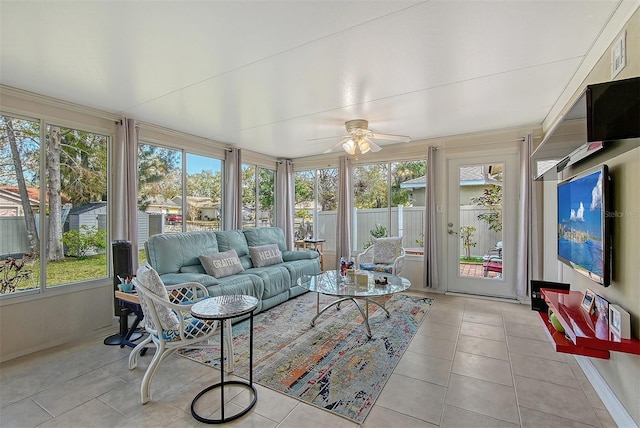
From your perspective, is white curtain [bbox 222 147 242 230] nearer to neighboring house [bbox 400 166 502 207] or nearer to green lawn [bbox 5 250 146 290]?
green lawn [bbox 5 250 146 290]

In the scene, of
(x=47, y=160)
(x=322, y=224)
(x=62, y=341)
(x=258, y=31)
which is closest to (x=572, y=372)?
(x=258, y=31)

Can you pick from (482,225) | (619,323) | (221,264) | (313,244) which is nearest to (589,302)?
(619,323)

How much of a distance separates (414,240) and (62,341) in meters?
4.71

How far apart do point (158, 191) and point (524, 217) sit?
A: 4.97m

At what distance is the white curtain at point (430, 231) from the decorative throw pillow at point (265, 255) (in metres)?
2.31

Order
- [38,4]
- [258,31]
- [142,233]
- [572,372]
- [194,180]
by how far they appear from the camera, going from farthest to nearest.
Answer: [194,180] → [142,233] → [572,372] → [258,31] → [38,4]

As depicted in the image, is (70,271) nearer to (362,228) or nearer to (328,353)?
(328,353)

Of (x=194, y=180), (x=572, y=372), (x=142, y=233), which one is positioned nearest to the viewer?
(x=572, y=372)

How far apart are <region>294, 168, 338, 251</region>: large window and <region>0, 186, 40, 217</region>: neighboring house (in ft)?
13.3

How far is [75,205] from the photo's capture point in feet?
10.5

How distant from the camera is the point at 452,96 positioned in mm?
2920

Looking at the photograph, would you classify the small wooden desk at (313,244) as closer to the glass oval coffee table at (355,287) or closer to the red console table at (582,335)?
the glass oval coffee table at (355,287)

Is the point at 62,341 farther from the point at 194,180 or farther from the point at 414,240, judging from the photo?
the point at 414,240

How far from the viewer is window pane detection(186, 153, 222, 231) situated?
4.44 meters
